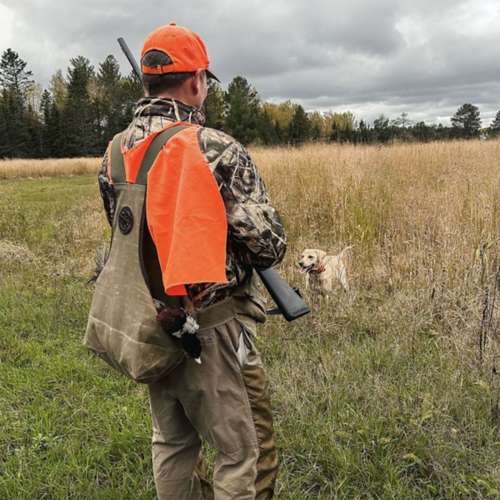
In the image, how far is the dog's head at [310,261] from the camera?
15.8 ft

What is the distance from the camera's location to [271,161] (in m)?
9.79

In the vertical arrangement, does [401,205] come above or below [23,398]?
above

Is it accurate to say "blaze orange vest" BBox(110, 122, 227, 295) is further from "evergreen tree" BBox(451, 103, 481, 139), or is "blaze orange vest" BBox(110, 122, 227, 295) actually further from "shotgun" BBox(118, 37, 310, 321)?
"evergreen tree" BBox(451, 103, 481, 139)

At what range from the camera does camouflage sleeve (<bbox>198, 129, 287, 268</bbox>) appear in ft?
4.84

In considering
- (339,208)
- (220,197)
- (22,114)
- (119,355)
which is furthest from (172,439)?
(22,114)

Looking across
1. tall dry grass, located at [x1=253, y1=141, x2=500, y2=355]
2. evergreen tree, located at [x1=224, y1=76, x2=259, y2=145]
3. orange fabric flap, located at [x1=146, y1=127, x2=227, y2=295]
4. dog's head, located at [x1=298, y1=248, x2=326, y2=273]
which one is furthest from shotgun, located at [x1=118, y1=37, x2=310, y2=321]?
evergreen tree, located at [x1=224, y1=76, x2=259, y2=145]

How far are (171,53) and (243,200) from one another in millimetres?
541

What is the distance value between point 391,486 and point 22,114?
5773 cm

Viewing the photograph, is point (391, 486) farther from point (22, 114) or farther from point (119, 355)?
point (22, 114)

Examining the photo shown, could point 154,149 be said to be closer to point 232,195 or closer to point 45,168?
point 232,195

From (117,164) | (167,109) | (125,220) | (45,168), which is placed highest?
(167,109)

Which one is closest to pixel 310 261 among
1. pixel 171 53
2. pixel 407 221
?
pixel 407 221

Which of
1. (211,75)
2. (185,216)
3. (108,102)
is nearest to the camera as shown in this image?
(185,216)

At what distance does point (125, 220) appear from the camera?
1555 millimetres
